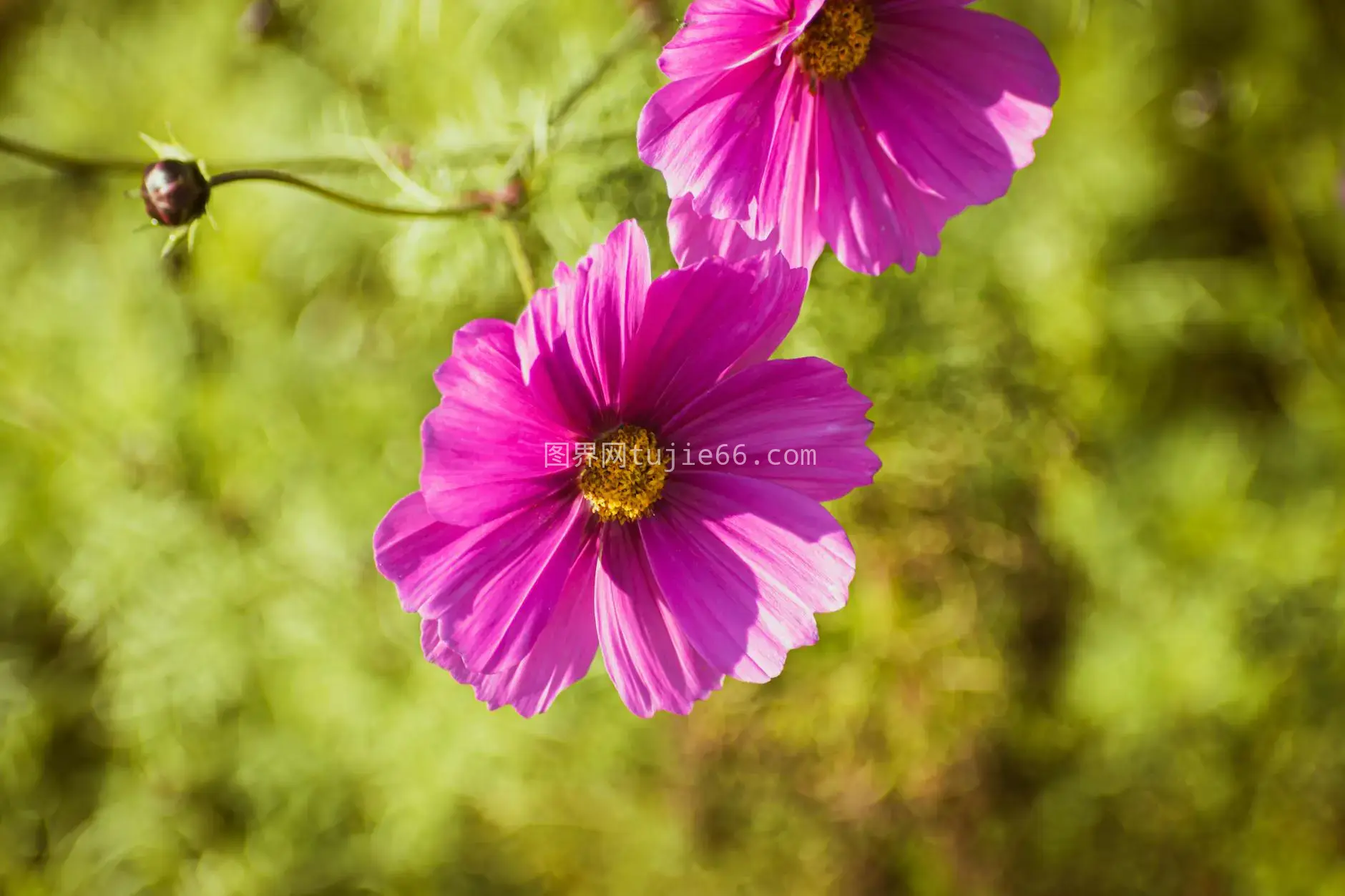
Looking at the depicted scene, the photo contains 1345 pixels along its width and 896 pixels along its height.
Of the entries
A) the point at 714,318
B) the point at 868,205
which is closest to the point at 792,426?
the point at 714,318

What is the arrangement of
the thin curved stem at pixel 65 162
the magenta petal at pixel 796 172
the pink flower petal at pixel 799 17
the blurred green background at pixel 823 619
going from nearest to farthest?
the pink flower petal at pixel 799 17 → the magenta petal at pixel 796 172 → the thin curved stem at pixel 65 162 → the blurred green background at pixel 823 619

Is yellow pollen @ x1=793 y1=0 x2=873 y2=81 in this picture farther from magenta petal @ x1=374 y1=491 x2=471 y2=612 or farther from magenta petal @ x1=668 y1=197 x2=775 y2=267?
magenta petal @ x1=374 y1=491 x2=471 y2=612

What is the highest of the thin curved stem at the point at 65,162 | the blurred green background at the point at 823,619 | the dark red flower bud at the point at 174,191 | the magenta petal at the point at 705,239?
the thin curved stem at the point at 65,162

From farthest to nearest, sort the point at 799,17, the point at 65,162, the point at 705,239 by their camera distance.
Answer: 1. the point at 65,162
2. the point at 705,239
3. the point at 799,17

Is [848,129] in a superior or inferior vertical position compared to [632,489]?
superior

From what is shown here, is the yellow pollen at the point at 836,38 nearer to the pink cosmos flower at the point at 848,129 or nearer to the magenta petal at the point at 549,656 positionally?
the pink cosmos flower at the point at 848,129

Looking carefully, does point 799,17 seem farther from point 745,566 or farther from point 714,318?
point 745,566

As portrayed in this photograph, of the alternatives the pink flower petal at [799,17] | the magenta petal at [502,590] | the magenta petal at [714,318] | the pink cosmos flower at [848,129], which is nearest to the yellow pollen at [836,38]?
the pink cosmos flower at [848,129]
